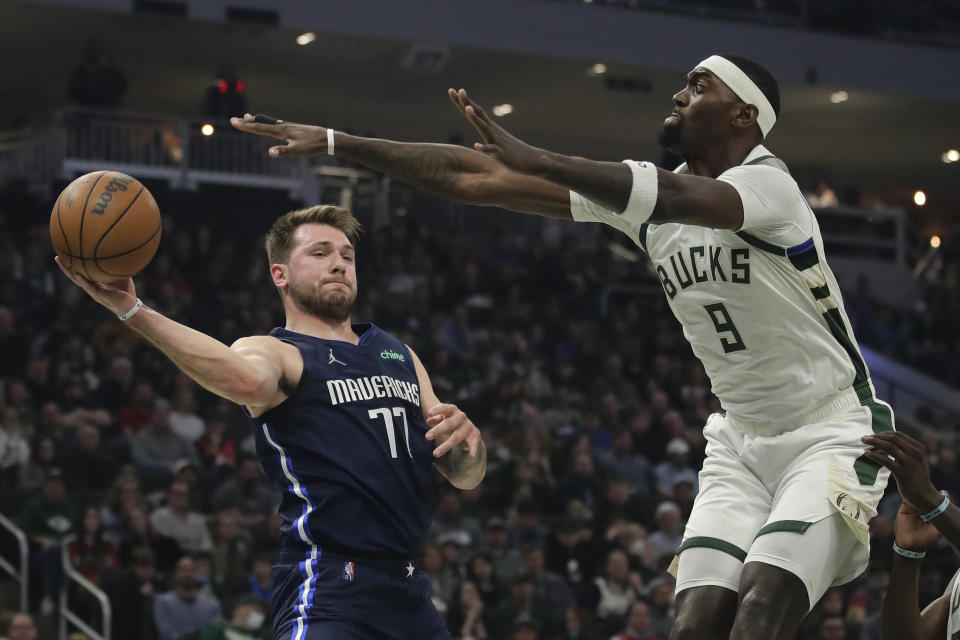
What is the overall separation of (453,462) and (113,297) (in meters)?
1.62

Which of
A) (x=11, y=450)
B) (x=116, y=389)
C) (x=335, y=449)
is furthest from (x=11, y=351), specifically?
(x=335, y=449)

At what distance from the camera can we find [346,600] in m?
5.34

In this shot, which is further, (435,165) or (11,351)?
(11,351)

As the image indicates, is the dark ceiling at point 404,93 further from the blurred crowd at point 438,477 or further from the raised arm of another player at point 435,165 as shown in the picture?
the raised arm of another player at point 435,165

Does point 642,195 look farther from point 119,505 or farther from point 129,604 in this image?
point 119,505

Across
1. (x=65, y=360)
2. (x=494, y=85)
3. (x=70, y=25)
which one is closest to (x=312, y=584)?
(x=65, y=360)

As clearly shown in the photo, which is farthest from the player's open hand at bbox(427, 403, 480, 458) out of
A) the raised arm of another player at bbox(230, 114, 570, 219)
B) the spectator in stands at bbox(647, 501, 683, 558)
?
the spectator in stands at bbox(647, 501, 683, 558)

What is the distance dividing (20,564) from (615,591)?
217 inches

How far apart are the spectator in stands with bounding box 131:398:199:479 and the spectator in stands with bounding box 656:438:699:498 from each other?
17.8 feet

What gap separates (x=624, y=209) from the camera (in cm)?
479

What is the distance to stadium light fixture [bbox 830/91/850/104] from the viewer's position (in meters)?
24.0

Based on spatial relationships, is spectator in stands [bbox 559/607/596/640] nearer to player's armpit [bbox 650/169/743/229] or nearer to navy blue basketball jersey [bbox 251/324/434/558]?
navy blue basketball jersey [bbox 251/324/434/558]

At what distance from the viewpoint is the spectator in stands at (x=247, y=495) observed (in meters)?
12.7

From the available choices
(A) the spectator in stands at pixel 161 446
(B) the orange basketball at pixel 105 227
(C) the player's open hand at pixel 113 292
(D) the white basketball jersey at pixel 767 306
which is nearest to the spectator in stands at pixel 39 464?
(A) the spectator in stands at pixel 161 446
